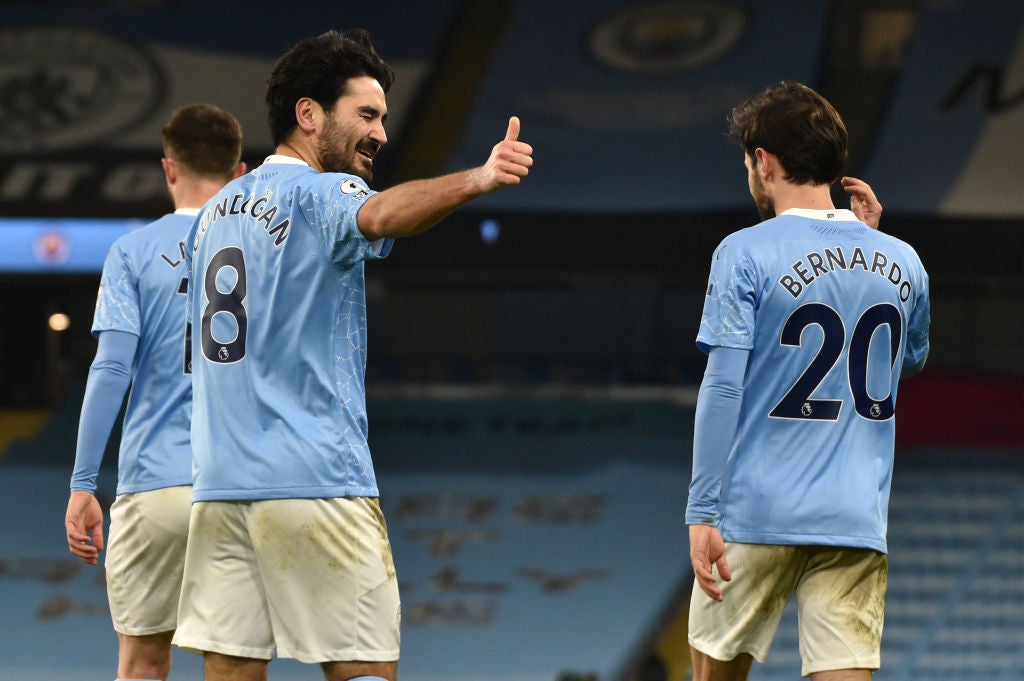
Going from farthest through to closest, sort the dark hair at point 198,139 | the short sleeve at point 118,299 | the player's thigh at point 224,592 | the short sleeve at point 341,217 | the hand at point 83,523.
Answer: the dark hair at point 198,139, the short sleeve at point 118,299, the hand at point 83,523, the player's thigh at point 224,592, the short sleeve at point 341,217

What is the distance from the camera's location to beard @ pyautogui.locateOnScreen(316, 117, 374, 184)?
2.54m

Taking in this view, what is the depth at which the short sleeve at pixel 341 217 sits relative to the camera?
229 centimetres

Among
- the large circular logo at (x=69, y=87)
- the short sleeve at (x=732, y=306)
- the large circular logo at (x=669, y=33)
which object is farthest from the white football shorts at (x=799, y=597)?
the large circular logo at (x=69, y=87)

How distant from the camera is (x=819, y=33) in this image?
8.47m

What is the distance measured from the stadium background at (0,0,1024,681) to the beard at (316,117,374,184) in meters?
5.73

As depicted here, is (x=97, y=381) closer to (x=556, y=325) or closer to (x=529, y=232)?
(x=529, y=232)

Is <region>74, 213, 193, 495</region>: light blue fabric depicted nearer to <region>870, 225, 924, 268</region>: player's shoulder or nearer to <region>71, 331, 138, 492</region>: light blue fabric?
<region>71, 331, 138, 492</region>: light blue fabric

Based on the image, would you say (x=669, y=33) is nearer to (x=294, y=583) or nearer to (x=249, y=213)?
(x=249, y=213)

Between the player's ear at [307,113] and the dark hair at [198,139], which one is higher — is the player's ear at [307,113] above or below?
below

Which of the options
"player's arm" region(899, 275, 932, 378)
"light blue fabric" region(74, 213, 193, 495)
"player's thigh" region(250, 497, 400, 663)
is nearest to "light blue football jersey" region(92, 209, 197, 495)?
"light blue fabric" region(74, 213, 193, 495)

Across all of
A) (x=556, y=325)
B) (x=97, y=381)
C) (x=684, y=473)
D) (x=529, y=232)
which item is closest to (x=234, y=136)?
(x=97, y=381)

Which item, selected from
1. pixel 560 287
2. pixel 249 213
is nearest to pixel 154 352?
pixel 249 213

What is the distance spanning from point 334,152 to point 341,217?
29 cm

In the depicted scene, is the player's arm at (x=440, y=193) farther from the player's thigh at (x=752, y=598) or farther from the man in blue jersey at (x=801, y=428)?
the player's thigh at (x=752, y=598)
